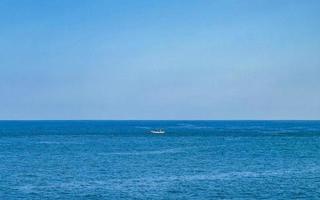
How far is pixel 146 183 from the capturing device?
204ft

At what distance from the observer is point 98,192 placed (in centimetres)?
5609

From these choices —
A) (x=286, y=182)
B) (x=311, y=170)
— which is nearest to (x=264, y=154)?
(x=311, y=170)

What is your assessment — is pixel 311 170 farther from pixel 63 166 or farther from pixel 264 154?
pixel 63 166

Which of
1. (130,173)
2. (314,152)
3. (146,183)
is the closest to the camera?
(146,183)

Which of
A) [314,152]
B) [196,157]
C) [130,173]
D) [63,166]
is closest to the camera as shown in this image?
[130,173]

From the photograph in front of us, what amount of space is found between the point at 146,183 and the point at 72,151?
48499 millimetres

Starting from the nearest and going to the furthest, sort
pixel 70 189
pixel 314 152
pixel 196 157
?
pixel 70 189
pixel 196 157
pixel 314 152

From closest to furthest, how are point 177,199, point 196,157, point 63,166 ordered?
point 177,199, point 63,166, point 196,157

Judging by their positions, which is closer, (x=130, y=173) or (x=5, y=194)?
(x=5, y=194)

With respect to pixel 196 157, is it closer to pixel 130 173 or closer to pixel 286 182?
pixel 130 173

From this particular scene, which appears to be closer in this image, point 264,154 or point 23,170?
point 23,170

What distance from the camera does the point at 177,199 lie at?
5281cm

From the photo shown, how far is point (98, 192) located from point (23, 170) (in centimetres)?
2233

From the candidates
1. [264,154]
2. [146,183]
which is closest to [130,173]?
[146,183]
